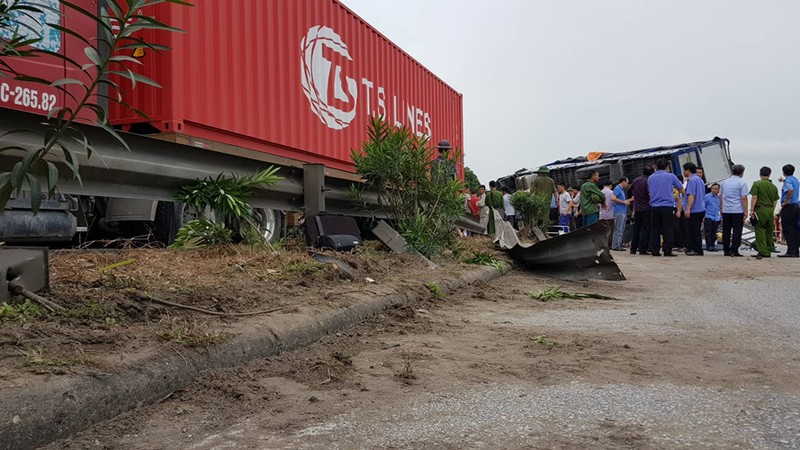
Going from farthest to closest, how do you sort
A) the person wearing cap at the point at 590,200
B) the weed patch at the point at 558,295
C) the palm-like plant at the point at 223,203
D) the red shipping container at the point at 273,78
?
the person wearing cap at the point at 590,200 → the red shipping container at the point at 273,78 → the weed patch at the point at 558,295 → the palm-like plant at the point at 223,203

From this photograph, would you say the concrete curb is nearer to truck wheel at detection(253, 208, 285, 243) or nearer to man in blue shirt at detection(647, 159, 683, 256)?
truck wheel at detection(253, 208, 285, 243)

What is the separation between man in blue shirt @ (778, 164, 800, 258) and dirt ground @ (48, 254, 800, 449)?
9.33m

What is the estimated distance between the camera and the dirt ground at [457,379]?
2068 mm

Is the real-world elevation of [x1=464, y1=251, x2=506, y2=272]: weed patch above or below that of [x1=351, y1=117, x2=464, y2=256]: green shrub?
below

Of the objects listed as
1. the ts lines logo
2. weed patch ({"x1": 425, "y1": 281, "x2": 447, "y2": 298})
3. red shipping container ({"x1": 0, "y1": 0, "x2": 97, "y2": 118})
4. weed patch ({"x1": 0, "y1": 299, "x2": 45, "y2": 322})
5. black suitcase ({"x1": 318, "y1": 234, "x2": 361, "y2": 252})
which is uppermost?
the ts lines logo

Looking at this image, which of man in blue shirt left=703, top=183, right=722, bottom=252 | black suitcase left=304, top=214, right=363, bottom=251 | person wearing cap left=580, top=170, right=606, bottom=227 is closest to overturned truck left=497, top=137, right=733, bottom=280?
man in blue shirt left=703, top=183, right=722, bottom=252

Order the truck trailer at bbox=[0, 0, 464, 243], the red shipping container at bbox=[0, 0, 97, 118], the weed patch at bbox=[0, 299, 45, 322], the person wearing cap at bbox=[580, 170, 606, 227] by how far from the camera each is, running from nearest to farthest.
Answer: the weed patch at bbox=[0, 299, 45, 322] → the truck trailer at bbox=[0, 0, 464, 243] → the red shipping container at bbox=[0, 0, 97, 118] → the person wearing cap at bbox=[580, 170, 606, 227]

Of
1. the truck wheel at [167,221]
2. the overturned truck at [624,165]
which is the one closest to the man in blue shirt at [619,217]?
the overturned truck at [624,165]

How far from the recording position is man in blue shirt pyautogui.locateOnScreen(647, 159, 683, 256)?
1298cm

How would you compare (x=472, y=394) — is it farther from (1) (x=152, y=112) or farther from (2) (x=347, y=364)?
(1) (x=152, y=112)

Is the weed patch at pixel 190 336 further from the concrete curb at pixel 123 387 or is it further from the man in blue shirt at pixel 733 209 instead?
the man in blue shirt at pixel 733 209

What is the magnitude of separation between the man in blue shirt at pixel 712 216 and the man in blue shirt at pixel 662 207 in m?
3.59

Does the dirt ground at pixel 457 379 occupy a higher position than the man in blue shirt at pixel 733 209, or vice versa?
the man in blue shirt at pixel 733 209

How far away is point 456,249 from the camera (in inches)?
302
